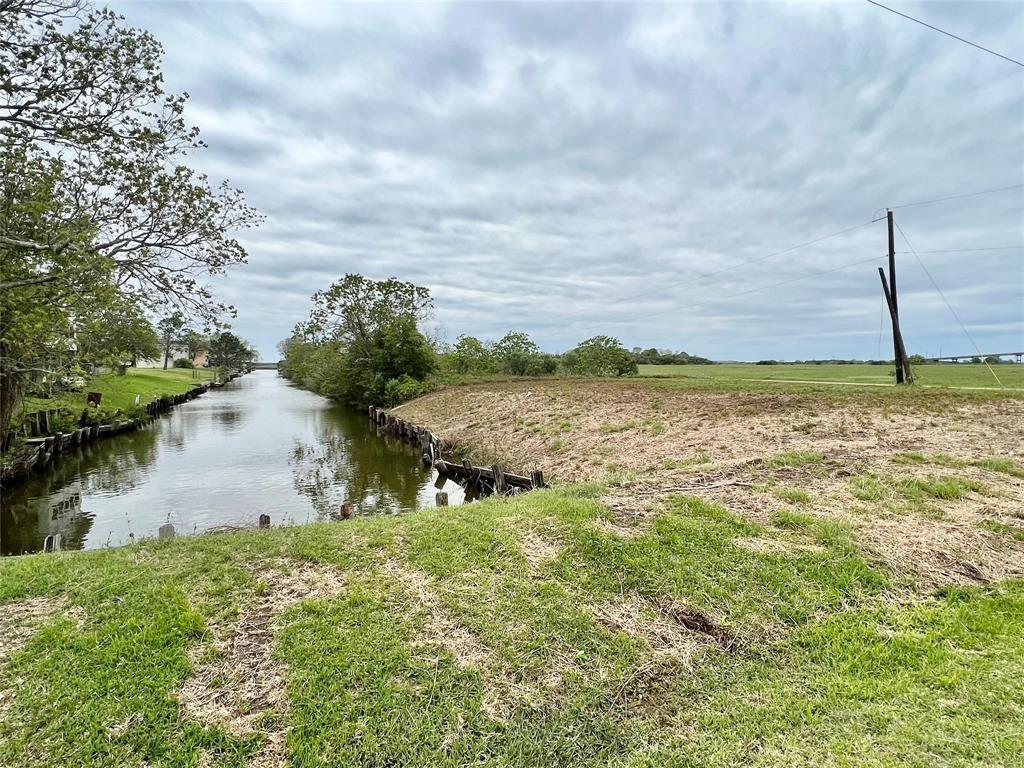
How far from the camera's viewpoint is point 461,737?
108 inches

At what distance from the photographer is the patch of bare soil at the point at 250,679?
2748 mm

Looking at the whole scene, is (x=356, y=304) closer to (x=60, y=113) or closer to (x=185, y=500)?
(x=185, y=500)

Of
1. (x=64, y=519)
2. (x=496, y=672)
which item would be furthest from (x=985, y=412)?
(x=64, y=519)

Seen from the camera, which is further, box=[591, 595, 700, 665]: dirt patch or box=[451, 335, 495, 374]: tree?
box=[451, 335, 495, 374]: tree

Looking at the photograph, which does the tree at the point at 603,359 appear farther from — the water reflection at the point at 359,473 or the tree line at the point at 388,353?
the water reflection at the point at 359,473

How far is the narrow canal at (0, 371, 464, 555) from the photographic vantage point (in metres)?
9.82

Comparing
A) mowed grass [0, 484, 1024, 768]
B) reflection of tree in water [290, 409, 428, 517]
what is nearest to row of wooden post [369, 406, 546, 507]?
reflection of tree in water [290, 409, 428, 517]

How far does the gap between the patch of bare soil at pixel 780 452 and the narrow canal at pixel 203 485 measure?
3201 millimetres

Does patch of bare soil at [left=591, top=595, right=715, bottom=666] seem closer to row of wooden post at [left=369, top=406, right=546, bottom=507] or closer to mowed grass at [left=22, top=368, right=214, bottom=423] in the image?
row of wooden post at [left=369, top=406, right=546, bottom=507]

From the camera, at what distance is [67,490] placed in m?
12.9

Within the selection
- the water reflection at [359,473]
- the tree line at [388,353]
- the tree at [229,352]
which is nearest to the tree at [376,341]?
the tree line at [388,353]

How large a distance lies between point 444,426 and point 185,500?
1014cm

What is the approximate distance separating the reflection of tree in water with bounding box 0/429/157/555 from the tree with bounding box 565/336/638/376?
27819 millimetres

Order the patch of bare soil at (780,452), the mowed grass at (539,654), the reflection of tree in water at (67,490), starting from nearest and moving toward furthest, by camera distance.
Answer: the mowed grass at (539,654), the patch of bare soil at (780,452), the reflection of tree in water at (67,490)
